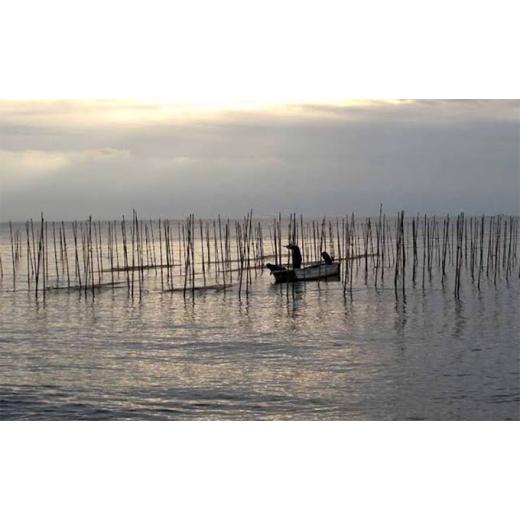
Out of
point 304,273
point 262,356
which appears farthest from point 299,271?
point 262,356

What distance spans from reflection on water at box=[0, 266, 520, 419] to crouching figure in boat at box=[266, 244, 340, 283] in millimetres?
2267

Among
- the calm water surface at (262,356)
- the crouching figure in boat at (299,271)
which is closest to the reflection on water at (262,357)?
the calm water surface at (262,356)

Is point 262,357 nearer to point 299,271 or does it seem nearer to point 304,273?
point 299,271

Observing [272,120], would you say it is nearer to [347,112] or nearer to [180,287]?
[347,112]

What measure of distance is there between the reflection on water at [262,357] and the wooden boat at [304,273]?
89.3 inches

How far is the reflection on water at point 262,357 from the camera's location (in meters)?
7.93

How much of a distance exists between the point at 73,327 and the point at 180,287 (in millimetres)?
6052

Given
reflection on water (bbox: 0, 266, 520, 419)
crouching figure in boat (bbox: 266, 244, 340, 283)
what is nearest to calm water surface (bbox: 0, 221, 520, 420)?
reflection on water (bbox: 0, 266, 520, 419)

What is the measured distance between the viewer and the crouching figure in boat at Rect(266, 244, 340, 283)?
19.2m

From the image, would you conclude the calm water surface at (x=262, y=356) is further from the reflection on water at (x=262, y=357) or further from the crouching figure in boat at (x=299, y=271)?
the crouching figure in boat at (x=299, y=271)

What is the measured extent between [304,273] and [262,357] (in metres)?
8.93

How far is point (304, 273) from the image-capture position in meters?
19.4

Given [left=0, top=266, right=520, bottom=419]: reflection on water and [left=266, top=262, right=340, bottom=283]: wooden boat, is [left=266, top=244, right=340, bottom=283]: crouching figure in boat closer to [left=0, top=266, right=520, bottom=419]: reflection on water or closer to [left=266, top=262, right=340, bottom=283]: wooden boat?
[left=266, top=262, right=340, bottom=283]: wooden boat
